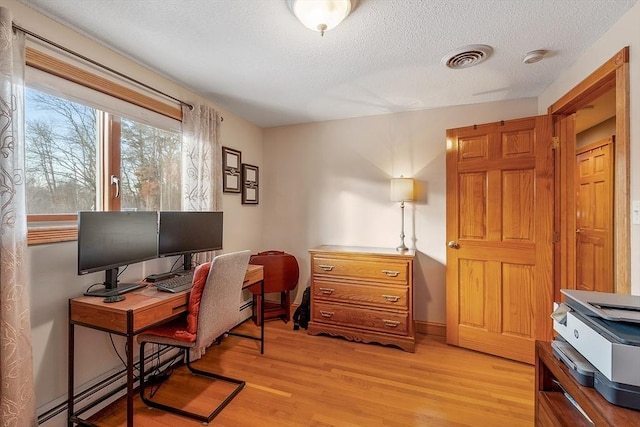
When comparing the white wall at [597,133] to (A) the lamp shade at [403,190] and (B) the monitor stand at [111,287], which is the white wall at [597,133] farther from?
(B) the monitor stand at [111,287]

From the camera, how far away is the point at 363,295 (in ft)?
9.07

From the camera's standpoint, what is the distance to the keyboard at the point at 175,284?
1.78 metres

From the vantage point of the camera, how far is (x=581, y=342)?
3.16ft

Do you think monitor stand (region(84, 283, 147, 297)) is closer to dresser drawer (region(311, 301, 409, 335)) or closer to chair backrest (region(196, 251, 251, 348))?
chair backrest (region(196, 251, 251, 348))

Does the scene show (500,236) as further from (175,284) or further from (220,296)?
(175,284)

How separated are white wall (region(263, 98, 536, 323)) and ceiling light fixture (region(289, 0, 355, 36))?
1.76m

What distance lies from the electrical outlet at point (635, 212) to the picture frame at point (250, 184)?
3113 millimetres

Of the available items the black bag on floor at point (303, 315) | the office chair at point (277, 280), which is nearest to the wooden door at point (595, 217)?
the black bag on floor at point (303, 315)

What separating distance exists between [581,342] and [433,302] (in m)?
2.11

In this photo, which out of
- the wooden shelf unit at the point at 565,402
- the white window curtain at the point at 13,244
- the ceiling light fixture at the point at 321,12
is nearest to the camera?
the wooden shelf unit at the point at 565,402

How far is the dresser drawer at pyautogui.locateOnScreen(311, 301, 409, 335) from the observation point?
8.66 feet

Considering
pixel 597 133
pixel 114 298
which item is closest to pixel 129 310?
pixel 114 298

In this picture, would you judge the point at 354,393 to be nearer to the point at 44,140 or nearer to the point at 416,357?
the point at 416,357

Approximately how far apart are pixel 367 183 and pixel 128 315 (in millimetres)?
2503
